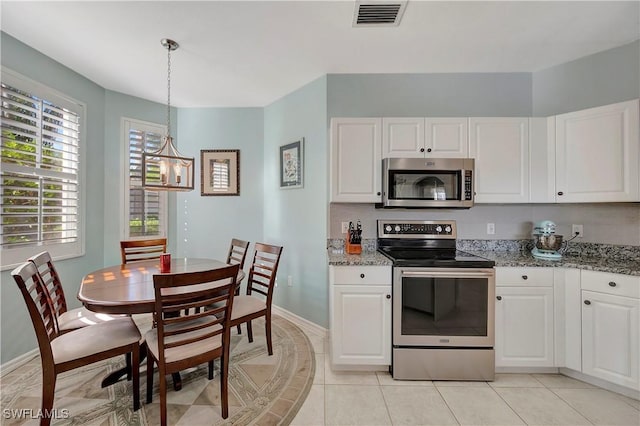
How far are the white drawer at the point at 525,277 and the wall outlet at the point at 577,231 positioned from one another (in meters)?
0.71

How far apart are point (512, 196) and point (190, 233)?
373 cm

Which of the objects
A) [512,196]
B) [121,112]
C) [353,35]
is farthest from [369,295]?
[121,112]

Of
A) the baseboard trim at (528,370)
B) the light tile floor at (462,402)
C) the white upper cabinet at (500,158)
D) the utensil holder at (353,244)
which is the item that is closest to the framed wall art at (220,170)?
the utensil holder at (353,244)

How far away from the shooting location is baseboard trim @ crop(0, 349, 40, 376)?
2.13 meters

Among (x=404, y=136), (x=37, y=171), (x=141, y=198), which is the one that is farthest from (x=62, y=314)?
(x=404, y=136)

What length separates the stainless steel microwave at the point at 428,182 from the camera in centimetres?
230

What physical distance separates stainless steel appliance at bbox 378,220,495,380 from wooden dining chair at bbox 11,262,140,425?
1.84 meters

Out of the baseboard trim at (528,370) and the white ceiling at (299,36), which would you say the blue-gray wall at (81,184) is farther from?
the baseboard trim at (528,370)

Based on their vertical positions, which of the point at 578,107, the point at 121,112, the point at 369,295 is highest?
the point at 121,112

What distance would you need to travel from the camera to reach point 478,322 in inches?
80.8

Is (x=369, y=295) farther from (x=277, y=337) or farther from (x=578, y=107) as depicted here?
(x=578, y=107)

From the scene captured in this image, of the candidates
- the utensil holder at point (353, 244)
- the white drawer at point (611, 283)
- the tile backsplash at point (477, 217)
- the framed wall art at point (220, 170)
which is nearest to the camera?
the white drawer at point (611, 283)

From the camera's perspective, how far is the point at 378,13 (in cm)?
192

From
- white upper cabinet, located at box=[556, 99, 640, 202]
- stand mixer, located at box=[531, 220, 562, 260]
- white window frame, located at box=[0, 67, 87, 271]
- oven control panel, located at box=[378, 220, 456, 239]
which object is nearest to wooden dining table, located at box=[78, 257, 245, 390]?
white window frame, located at box=[0, 67, 87, 271]
